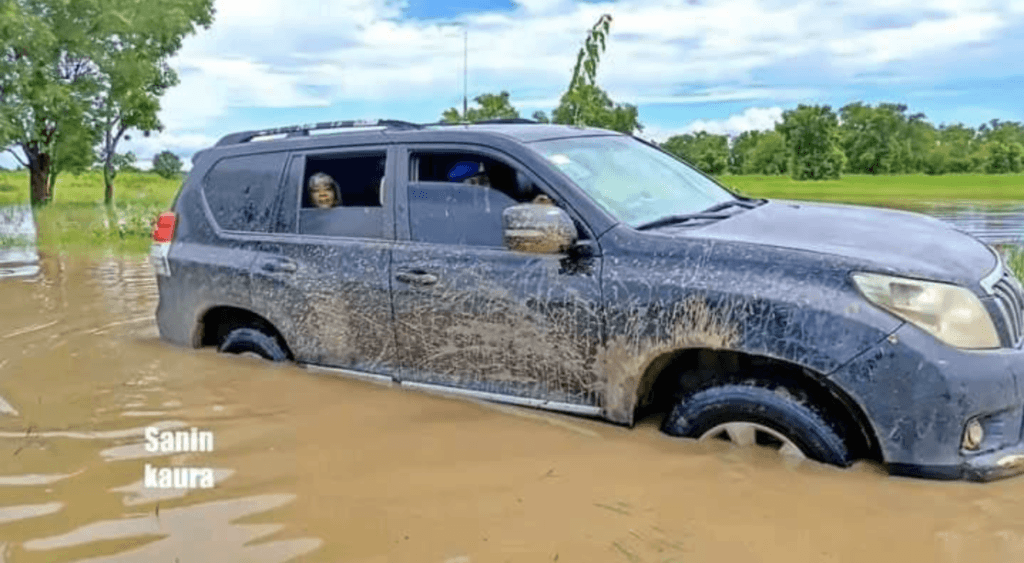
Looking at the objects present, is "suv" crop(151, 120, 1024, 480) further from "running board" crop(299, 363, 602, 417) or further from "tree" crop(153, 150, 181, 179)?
"tree" crop(153, 150, 181, 179)

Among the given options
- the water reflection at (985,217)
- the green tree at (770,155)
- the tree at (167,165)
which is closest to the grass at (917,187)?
the green tree at (770,155)

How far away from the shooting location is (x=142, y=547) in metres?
3.36

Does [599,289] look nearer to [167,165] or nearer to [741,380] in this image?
[741,380]

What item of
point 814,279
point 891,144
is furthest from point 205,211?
point 891,144

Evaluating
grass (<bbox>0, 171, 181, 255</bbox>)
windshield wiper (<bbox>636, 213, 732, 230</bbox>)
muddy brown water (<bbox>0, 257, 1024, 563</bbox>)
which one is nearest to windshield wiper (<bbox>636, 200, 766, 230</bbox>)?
windshield wiper (<bbox>636, 213, 732, 230</bbox>)

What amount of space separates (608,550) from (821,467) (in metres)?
1.02

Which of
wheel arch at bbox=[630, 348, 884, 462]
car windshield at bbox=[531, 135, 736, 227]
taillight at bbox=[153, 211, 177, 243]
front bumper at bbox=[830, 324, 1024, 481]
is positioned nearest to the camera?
front bumper at bbox=[830, 324, 1024, 481]

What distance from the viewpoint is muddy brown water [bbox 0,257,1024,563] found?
3264 millimetres

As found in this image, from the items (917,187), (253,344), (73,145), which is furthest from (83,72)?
(917,187)

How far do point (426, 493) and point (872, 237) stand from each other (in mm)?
2263

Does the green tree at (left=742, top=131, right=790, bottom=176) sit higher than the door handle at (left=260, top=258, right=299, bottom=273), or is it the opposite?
the green tree at (left=742, top=131, right=790, bottom=176)

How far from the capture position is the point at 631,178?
469 centimetres

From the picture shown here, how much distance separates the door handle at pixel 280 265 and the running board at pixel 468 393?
564 mm

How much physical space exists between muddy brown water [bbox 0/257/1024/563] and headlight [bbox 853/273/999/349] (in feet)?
1.92
